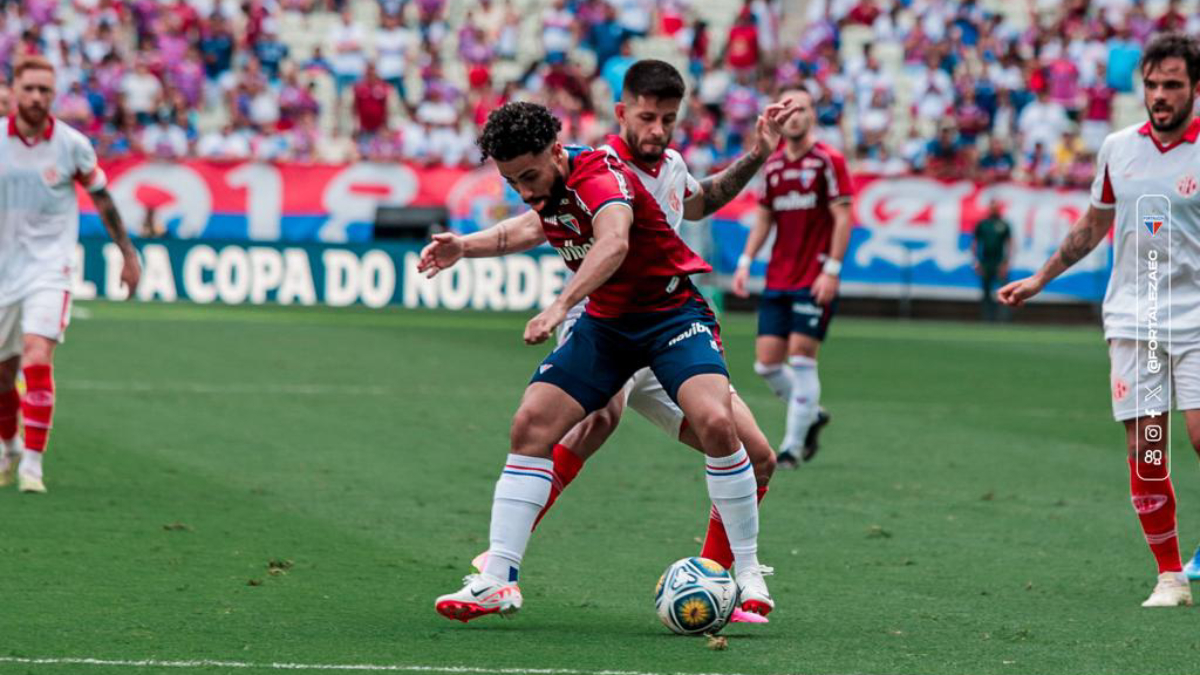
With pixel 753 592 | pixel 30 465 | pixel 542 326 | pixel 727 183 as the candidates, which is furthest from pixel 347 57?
pixel 542 326

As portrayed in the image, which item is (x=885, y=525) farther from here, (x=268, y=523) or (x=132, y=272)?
(x=132, y=272)

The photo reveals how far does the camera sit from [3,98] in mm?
11258

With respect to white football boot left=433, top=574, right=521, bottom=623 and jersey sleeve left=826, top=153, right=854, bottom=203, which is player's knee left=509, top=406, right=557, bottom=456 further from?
jersey sleeve left=826, top=153, right=854, bottom=203

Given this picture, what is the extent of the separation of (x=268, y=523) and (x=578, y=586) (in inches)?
84.2

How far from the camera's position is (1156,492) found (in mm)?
7570

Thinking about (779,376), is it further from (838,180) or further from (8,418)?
(8,418)

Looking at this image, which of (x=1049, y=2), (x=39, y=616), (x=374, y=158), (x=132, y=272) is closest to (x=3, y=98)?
(x=132, y=272)

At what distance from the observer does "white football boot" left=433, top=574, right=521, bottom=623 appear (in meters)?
6.46

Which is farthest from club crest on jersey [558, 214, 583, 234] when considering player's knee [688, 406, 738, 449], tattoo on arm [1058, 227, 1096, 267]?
tattoo on arm [1058, 227, 1096, 267]

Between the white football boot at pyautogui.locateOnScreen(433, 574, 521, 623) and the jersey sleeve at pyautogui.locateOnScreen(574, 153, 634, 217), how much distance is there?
4.43 feet

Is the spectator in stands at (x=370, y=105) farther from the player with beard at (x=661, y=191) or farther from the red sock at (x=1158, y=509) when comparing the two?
the red sock at (x=1158, y=509)

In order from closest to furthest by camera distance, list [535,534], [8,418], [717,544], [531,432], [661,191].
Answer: [531,432] < [717,544] < [661,191] < [535,534] < [8,418]

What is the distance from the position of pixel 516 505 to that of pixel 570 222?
104cm

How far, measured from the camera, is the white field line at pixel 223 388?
1516cm
